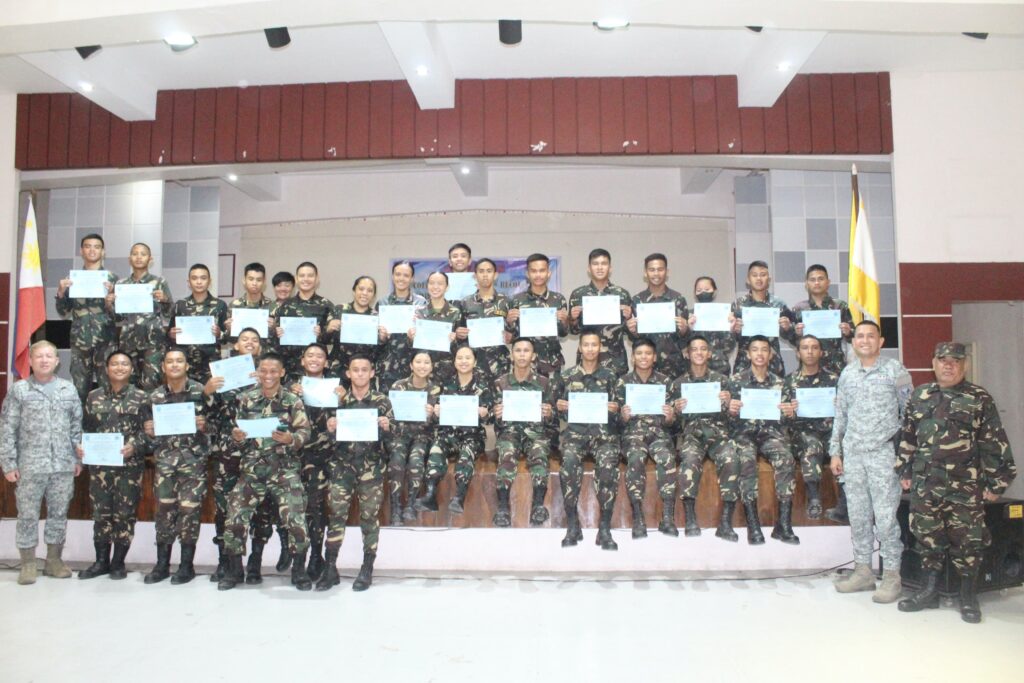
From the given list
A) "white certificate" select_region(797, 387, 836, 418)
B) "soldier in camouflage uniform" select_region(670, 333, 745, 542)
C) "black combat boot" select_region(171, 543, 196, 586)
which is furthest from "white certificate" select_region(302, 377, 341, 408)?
"white certificate" select_region(797, 387, 836, 418)

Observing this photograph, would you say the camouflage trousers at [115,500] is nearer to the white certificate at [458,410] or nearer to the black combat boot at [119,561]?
the black combat boot at [119,561]

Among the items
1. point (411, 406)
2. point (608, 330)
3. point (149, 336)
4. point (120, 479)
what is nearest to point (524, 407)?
point (411, 406)

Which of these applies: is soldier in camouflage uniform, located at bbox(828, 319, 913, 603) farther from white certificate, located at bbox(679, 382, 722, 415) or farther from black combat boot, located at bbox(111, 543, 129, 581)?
black combat boot, located at bbox(111, 543, 129, 581)

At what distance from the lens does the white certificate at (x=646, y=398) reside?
553 cm

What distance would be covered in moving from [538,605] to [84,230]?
7.23 metres

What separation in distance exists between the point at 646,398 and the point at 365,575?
2.43 meters

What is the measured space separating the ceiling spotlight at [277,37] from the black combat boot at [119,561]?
14.1ft

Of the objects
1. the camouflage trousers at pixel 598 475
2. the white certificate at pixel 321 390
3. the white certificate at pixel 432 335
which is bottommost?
the camouflage trousers at pixel 598 475

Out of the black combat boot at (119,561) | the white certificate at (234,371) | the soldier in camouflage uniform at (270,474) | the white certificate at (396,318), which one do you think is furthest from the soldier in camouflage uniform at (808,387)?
the black combat boot at (119,561)

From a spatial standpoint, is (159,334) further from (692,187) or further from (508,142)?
(692,187)

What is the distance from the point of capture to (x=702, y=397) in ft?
18.2

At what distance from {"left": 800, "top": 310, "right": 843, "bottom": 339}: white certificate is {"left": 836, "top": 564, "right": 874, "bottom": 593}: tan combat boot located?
187 centimetres

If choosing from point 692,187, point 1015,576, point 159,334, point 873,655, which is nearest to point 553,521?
point 873,655

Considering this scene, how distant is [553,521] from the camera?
222 inches
